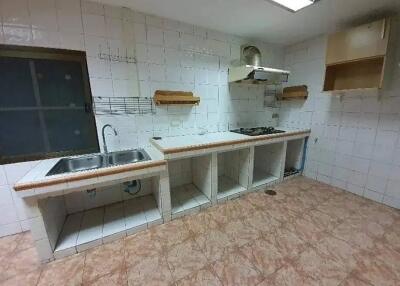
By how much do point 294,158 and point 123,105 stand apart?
2.65 meters

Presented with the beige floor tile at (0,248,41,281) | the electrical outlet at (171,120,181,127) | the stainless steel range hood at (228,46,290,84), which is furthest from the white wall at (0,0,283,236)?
the beige floor tile at (0,248,41,281)

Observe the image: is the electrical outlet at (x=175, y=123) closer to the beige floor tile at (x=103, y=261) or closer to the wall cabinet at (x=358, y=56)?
the beige floor tile at (x=103, y=261)

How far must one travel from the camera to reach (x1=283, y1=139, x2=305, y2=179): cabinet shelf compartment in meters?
2.87

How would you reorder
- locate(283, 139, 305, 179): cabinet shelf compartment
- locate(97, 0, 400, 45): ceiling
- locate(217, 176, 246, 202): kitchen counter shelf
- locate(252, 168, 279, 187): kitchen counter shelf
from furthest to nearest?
locate(283, 139, 305, 179): cabinet shelf compartment, locate(252, 168, 279, 187): kitchen counter shelf, locate(217, 176, 246, 202): kitchen counter shelf, locate(97, 0, 400, 45): ceiling

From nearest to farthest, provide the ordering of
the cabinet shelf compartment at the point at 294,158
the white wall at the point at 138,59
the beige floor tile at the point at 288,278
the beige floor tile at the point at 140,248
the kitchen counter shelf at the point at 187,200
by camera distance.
→ 1. the beige floor tile at the point at 288,278
2. the beige floor tile at the point at 140,248
3. the white wall at the point at 138,59
4. the kitchen counter shelf at the point at 187,200
5. the cabinet shelf compartment at the point at 294,158

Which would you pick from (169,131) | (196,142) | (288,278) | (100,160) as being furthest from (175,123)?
(288,278)

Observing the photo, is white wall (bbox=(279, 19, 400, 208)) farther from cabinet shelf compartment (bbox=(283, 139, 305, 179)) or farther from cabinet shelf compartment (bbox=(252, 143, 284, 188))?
cabinet shelf compartment (bbox=(252, 143, 284, 188))

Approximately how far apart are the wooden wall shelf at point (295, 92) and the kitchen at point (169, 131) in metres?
0.02

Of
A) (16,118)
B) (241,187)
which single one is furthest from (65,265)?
(241,187)

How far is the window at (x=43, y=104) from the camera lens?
5.19ft

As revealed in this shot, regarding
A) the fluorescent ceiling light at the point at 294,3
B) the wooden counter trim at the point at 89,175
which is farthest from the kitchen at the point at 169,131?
the fluorescent ceiling light at the point at 294,3

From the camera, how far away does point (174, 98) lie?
214cm

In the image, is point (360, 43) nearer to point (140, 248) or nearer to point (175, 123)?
point (175, 123)

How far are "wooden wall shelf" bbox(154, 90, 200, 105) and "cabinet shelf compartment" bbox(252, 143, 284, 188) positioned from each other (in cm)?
111
